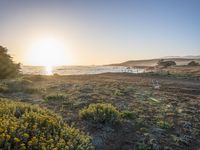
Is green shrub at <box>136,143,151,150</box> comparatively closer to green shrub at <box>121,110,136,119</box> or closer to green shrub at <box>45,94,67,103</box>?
green shrub at <box>121,110,136,119</box>

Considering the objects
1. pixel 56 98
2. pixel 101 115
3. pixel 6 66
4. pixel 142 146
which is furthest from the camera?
pixel 6 66

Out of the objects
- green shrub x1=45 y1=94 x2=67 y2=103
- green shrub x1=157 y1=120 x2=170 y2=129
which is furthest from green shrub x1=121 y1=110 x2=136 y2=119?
green shrub x1=45 y1=94 x2=67 y2=103

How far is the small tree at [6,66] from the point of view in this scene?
70.0ft

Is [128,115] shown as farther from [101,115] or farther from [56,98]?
[56,98]

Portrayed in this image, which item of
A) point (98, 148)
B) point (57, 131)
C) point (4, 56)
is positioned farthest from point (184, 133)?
point (4, 56)

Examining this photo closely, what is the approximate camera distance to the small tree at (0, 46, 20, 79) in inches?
840

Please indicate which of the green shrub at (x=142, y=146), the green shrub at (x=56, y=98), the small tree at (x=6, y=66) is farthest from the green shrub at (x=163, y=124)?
the small tree at (x=6, y=66)

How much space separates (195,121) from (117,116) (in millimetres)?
3093

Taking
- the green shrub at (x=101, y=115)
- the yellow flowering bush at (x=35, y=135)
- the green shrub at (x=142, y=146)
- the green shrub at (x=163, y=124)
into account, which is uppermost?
the yellow flowering bush at (x=35, y=135)

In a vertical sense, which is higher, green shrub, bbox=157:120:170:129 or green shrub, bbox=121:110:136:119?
green shrub, bbox=121:110:136:119

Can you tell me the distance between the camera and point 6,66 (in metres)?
21.8

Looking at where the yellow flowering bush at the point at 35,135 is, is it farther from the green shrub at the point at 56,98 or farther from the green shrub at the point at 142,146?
the green shrub at the point at 56,98

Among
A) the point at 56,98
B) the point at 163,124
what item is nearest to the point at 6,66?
the point at 56,98

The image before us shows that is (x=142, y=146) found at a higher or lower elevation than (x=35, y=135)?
lower
